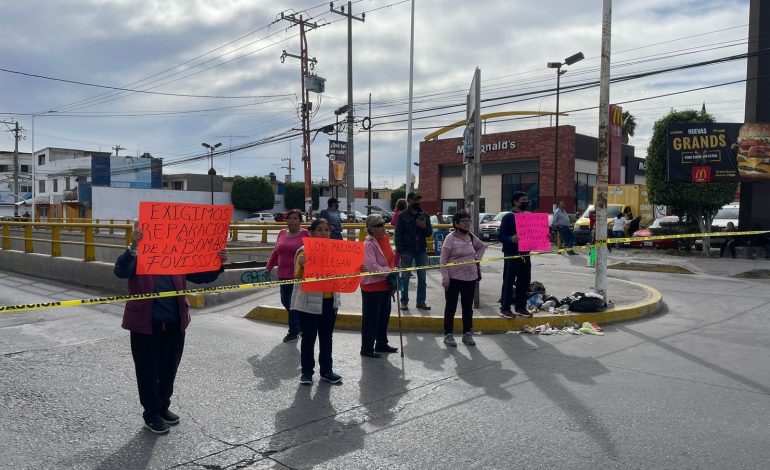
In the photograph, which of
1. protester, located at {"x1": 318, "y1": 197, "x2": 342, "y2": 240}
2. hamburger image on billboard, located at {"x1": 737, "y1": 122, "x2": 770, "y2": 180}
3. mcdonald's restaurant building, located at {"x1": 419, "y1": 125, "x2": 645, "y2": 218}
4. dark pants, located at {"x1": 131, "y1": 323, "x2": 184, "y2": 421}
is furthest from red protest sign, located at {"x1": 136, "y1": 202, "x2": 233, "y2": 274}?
mcdonald's restaurant building, located at {"x1": 419, "y1": 125, "x2": 645, "y2": 218}

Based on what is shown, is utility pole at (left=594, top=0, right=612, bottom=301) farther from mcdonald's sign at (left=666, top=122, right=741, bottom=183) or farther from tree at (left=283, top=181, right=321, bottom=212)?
tree at (left=283, top=181, right=321, bottom=212)

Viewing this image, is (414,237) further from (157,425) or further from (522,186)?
(522,186)

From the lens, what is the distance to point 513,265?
8.19 metres

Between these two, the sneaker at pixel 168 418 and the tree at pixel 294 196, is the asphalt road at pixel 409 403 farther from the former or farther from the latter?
the tree at pixel 294 196

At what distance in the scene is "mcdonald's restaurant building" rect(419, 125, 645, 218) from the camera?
134ft

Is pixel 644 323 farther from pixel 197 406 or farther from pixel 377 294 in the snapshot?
pixel 197 406

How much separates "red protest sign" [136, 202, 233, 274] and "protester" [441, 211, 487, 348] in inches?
119

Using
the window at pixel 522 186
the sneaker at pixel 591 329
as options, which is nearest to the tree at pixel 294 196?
the window at pixel 522 186

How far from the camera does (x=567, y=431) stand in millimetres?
4402

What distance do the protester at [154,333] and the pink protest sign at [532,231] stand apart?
4990 millimetres

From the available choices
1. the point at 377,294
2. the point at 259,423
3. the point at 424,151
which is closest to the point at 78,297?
the point at 377,294

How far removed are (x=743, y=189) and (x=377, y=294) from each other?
1763 centimetres

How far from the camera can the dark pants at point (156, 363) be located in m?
4.44

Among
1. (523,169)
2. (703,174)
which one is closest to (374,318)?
(703,174)
